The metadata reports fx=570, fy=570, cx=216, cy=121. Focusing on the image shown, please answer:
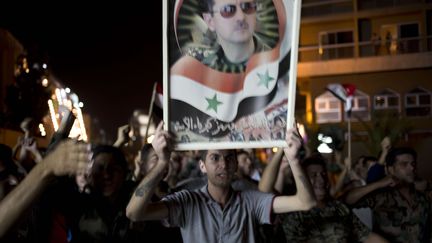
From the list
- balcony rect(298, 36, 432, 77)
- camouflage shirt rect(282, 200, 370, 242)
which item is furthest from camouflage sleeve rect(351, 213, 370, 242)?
balcony rect(298, 36, 432, 77)

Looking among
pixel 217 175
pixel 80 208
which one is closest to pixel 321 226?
pixel 217 175

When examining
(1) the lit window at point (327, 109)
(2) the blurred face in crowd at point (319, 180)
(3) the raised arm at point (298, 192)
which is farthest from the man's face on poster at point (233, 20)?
(1) the lit window at point (327, 109)

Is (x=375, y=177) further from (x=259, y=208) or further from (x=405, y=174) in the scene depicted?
Answer: (x=259, y=208)

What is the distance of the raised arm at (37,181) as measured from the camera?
8.30 feet

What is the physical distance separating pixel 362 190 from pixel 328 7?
25.2 m

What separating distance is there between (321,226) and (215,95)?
172 cm

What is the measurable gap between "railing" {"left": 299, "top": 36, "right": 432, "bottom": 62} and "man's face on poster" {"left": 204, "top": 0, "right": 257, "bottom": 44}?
24.5 meters

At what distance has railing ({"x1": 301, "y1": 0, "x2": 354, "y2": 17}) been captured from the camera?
1147 inches

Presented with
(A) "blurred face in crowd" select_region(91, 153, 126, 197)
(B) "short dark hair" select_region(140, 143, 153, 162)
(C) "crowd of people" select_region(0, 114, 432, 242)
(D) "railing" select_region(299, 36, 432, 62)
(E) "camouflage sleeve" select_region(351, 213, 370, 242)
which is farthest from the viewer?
(D) "railing" select_region(299, 36, 432, 62)

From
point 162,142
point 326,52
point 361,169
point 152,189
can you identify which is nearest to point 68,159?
point 162,142

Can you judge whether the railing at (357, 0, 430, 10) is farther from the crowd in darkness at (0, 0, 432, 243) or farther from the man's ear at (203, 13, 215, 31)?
the man's ear at (203, 13, 215, 31)

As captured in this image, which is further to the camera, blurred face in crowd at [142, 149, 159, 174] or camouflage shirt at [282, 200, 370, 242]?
blurred face in crowd at [142, 149, 159, 174]

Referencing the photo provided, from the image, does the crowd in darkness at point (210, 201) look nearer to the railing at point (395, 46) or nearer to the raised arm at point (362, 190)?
the raised arm at point (362, 190)

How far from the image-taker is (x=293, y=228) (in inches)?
191
